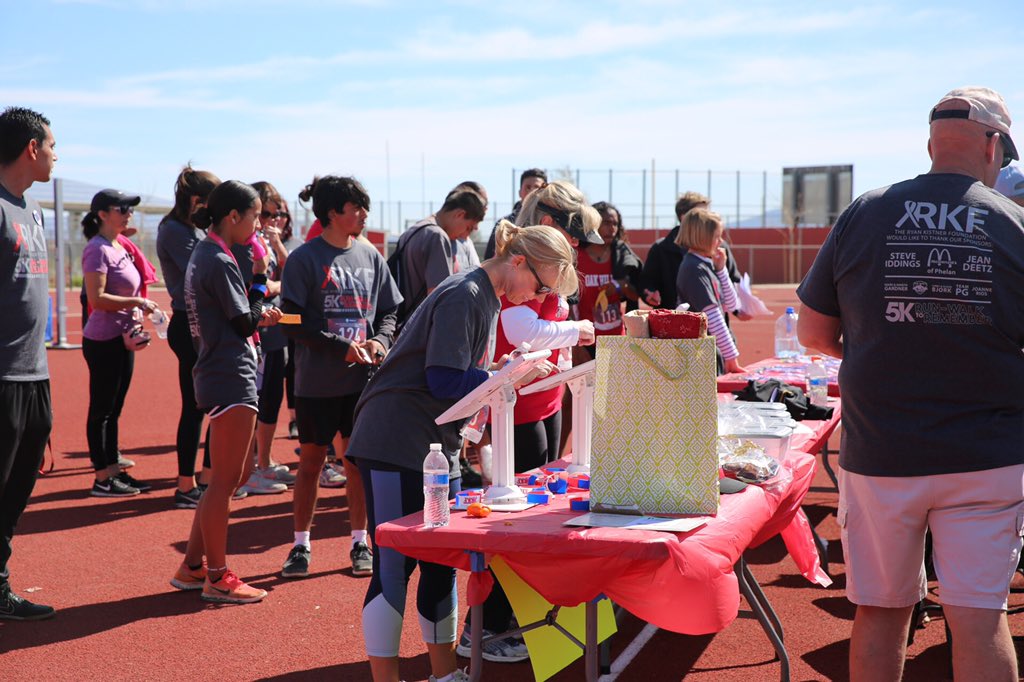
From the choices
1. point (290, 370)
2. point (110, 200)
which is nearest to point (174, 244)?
point (110, 200)

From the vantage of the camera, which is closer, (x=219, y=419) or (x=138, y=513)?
(x=219, y=419)

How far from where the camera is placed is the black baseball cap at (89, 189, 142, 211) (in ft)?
21.7

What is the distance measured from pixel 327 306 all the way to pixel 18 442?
Result: 1.46 metres

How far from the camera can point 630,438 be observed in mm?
2967

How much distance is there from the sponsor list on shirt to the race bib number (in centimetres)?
279

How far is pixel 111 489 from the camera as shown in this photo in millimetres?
6695

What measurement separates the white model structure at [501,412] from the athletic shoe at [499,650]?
0.99 metres

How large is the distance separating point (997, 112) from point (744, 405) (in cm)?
197

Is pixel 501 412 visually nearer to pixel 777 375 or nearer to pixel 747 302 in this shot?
pixel 777 375

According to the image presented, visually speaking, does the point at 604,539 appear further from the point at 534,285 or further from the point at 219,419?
the point at 219,419

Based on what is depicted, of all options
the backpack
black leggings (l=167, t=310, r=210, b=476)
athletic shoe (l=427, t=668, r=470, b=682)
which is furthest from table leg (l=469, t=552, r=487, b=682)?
black leggings (l=167, t=310, r=210, b=476)

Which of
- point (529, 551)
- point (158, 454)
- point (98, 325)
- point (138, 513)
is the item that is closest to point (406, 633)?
point (529, 551)

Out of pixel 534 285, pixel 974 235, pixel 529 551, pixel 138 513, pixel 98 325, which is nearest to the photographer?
pixel 974 235

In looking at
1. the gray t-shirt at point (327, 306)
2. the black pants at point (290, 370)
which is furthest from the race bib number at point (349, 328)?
the black pants at point (290, 370)
